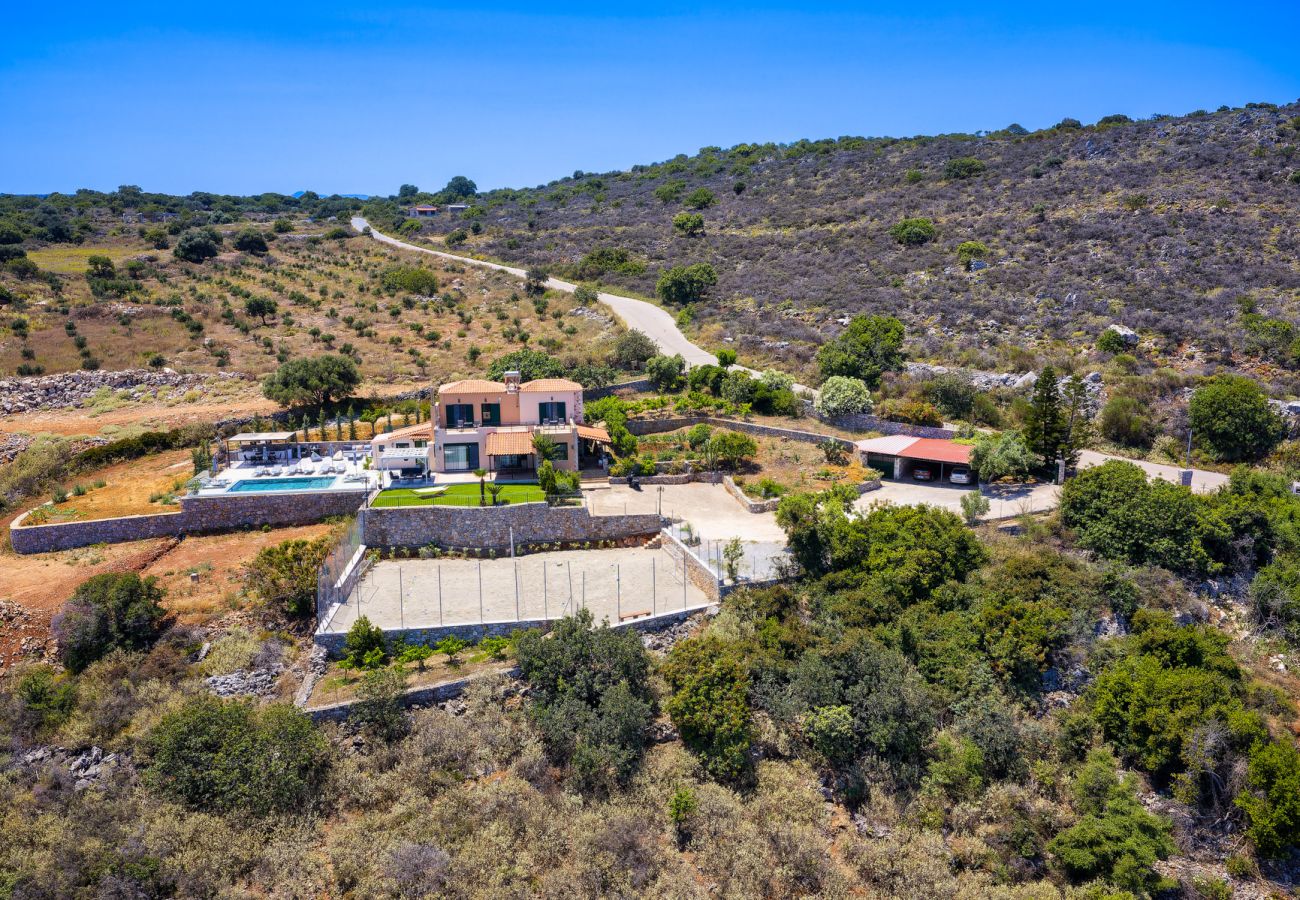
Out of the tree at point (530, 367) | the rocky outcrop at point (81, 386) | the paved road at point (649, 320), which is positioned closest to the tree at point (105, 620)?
the tree at point (530, 367)

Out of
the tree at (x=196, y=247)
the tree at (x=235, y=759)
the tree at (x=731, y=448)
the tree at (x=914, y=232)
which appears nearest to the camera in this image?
the tree at (x=235, y=759)

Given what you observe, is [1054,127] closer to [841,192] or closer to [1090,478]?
[841,192]

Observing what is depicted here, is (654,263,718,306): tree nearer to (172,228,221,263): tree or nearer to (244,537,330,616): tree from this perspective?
(244,537,330,616): tree

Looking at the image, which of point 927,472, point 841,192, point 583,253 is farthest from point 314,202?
point 927,472

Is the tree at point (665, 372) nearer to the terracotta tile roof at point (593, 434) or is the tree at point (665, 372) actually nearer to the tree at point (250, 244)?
the terracotta tile roof at point (593, 434)

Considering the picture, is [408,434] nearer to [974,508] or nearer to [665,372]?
[665,372]

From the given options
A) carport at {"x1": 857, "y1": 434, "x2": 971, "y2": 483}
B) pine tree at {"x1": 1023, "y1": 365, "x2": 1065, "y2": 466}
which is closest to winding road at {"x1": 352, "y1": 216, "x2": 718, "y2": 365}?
carport at {"x1": 857, "y1": 434, "x2": 971, "y2": 483}

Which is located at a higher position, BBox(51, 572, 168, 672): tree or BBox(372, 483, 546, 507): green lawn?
BBox(372, 483, 546, 507): green lawn
